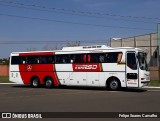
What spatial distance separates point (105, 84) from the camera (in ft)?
93.9

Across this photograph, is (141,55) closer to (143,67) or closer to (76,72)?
(143,67)

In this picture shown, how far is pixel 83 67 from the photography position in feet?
96.6

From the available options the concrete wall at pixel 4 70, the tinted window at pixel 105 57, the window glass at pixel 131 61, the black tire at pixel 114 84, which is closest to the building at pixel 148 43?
the concrete wall at pixel 4 70

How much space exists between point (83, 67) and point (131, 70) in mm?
4053

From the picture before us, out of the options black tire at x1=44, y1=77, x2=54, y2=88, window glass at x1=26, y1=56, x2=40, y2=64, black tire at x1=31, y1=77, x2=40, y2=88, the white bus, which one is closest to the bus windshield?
the white bus

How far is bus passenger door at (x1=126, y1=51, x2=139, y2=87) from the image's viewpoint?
88.4 feet

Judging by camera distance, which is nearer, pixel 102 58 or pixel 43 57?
pixel 102 58

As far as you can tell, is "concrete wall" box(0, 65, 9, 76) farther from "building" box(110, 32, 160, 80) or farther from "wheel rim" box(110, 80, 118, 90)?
"wheel rim" box(110, 80, 118, 90)

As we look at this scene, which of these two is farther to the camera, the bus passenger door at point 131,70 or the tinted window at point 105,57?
the tinted window at point 105,57

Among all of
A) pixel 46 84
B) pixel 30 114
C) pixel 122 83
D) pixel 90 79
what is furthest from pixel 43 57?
pixel 30 114

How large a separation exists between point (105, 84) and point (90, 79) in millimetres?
1288

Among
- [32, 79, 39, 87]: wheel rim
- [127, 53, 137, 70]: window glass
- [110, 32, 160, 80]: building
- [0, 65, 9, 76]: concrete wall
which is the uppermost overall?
[110, 32, 160, 80]: building

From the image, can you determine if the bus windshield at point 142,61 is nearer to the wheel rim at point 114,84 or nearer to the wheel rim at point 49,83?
the wheel rim at point 114,84

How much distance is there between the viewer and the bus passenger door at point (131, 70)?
88.4 ft
